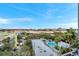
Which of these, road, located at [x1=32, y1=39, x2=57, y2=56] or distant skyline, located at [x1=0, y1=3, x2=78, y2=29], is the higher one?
distant skyline, located at [x1=0, y1=3, x2=78, y2=29]

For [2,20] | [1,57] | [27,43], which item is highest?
[2,20]

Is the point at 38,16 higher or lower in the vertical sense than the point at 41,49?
higher

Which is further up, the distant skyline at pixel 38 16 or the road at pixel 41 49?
the distant skyline at pixel 38 16

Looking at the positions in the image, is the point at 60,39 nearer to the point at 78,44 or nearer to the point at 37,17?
the point at 78,44

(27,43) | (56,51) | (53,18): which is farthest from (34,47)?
(53,18)
